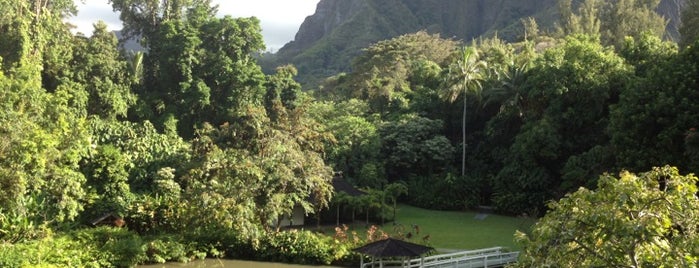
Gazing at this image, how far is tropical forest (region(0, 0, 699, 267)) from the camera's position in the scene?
53.0 ft

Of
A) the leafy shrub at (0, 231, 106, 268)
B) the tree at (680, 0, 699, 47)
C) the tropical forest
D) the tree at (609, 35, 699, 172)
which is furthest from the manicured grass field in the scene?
the tree at (680, 0, 699, 47)

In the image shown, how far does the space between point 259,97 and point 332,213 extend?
24.5ft

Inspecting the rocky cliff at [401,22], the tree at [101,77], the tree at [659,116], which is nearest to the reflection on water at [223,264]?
the tree at [101,77]

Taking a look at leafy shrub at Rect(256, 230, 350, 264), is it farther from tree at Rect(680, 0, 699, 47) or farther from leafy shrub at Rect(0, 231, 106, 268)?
tree at Rect(680, 0, 699, 47)

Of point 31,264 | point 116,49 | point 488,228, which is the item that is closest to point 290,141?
point 31,264

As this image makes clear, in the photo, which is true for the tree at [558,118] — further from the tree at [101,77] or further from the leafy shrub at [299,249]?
the tree at [101,77]

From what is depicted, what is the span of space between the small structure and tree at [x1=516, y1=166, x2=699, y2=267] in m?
17.8

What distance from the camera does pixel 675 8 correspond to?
68312 mm

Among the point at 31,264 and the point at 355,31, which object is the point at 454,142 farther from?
the point at 355,31

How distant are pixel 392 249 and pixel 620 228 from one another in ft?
35.4

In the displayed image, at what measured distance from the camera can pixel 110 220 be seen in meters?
20.3

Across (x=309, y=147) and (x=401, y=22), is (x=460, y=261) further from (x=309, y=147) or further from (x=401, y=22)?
(x=401, y=22)

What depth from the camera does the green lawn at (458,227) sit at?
21.3 metres

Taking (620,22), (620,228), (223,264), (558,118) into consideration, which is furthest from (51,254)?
(620,22)
